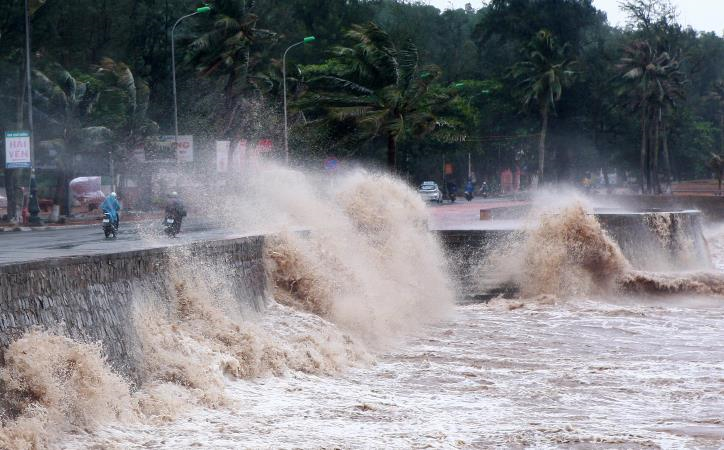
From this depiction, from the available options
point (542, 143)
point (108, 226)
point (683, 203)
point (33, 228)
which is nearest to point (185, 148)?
point (33, 228)

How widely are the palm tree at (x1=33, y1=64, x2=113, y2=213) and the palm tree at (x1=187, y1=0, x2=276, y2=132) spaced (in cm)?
694

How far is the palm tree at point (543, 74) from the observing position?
68750 millimetres

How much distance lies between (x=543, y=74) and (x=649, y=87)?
22.7 ft

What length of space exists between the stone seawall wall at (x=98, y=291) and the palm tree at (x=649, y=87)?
59.5 meters

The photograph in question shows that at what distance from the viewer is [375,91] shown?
3816cm

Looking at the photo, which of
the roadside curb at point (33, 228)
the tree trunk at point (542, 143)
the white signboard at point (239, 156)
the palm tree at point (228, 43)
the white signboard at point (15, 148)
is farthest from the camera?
the tree trunk at point (542, 143)

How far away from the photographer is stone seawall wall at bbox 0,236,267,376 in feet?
26.9

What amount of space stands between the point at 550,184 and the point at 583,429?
64.3m

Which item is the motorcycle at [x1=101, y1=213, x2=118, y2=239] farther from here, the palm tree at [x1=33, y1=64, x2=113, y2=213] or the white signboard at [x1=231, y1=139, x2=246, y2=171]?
the palm tree at [x1=33, y1=64, x2=113, y2=213]

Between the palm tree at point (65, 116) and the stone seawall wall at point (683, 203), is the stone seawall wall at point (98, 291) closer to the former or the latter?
the palm tree at point (65, 116)

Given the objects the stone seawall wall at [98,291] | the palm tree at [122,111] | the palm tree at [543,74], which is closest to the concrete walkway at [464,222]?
the stone seawall wall at [98,291]

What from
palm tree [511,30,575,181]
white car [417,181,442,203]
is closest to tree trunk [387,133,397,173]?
white car [417,181,442,203]

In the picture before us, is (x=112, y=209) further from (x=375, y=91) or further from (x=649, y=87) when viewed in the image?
(x=649, y=87)

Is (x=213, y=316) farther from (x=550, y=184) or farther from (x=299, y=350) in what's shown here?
(x=550, y=184)
